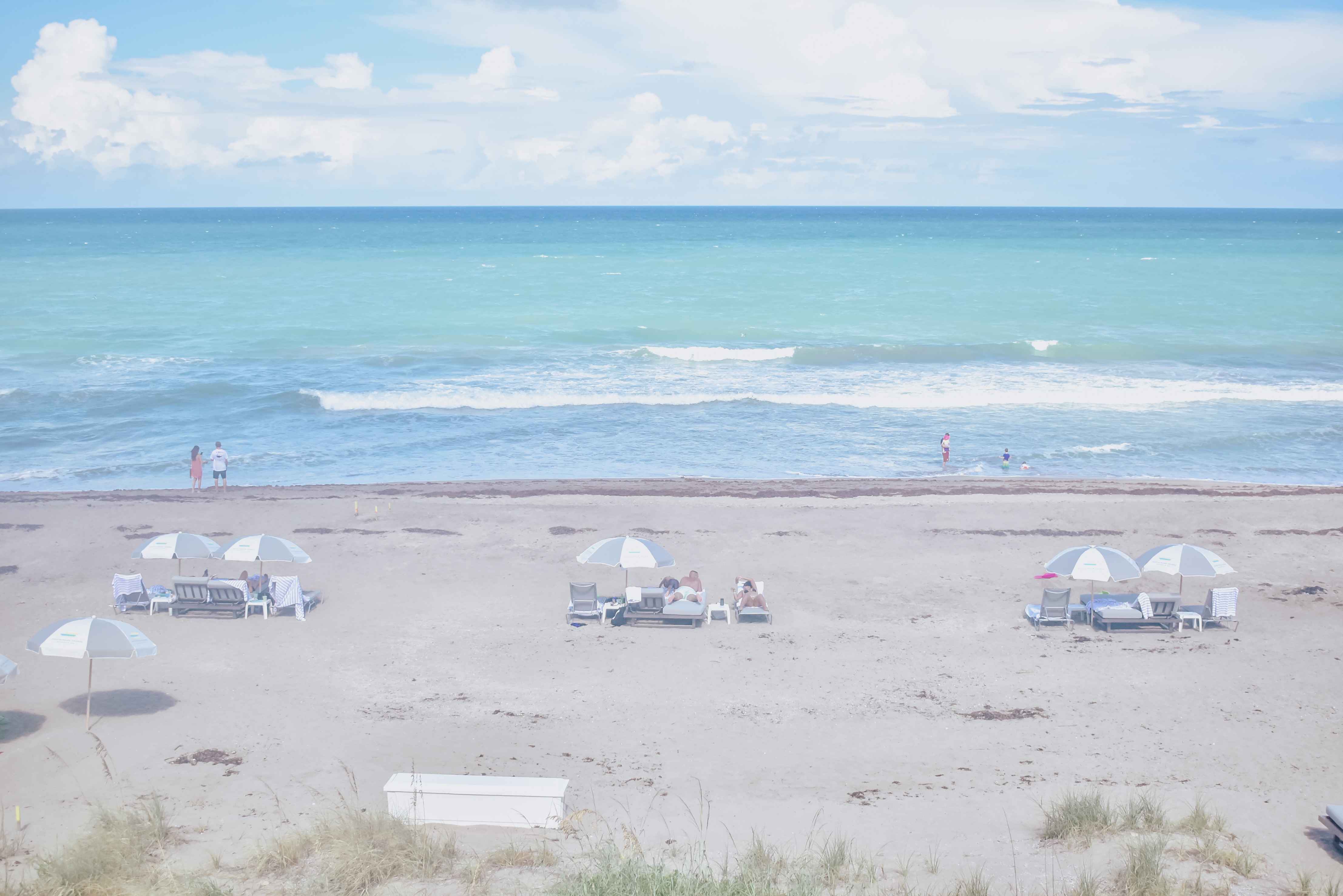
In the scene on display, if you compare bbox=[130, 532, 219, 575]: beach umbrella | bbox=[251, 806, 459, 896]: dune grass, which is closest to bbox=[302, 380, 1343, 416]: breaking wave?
bbox=[130, 532, 219, 575]: beach umbrella

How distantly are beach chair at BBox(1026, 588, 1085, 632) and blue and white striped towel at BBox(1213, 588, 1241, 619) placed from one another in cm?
183

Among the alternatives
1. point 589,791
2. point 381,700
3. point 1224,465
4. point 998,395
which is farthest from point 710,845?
point 998,395

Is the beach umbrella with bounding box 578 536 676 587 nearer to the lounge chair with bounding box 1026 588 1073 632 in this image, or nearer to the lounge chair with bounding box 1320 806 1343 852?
the lounge chair with bounding box 1026 588 1073 632

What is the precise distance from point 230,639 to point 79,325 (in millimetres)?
38709

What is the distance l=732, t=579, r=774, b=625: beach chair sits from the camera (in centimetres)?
1384

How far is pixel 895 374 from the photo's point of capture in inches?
1438

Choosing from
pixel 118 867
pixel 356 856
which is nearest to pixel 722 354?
pixel 356 856

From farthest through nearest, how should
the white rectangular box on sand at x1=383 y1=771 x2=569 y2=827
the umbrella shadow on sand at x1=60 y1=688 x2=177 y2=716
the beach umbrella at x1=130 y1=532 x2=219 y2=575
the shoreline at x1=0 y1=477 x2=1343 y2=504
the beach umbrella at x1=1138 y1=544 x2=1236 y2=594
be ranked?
the shoreline at x1=0 y1=477 x2=1343 y2=504
the beach umbrella at x1=130 y1=532 x2=219 y2=575
the beach umbrella at x1=1138 y1=544 x2=1236 y2=594
the umbrella shadow on sand at x1=60 y1=688 x2=177 y2=716
the white rectangular box on sand at x1=383 y1=771 x2=569 y2=827

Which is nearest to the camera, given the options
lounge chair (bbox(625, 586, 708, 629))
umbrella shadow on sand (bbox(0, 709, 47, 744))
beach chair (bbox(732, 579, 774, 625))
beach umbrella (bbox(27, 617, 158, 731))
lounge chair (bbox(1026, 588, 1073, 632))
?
beach umbrella (bbox(27, 617, 158, 731))

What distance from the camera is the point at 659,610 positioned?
45.8 ft

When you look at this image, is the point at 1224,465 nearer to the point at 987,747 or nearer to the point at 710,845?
the point at 987,747

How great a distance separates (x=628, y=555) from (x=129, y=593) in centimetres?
710

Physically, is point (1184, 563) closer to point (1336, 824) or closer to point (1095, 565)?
point (1095, 565)

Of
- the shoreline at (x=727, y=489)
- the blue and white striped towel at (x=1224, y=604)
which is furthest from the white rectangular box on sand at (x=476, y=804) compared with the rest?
the shoreline at (x=727, y=489)
